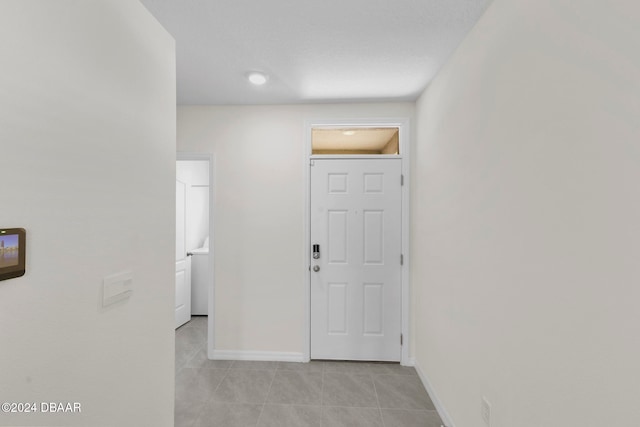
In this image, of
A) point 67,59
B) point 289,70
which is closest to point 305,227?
point 289,70

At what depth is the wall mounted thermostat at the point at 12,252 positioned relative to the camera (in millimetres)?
688

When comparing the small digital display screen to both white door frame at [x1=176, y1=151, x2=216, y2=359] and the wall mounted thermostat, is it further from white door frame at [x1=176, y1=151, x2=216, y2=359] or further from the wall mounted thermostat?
white door frame at [x1=176, y1=151, x2=216, y2=359]

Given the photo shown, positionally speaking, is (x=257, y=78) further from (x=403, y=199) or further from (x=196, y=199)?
(x=196, y=199)

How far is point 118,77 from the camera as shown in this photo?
1.07 m

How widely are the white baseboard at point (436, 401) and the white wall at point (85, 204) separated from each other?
5.84ft

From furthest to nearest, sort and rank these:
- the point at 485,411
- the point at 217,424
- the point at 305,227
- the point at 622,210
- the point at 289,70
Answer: the point at 305,227 < the point at 289,70 < the point at 217,424 < the point at 485,411 < the point at 622,210

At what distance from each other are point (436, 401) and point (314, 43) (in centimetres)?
273

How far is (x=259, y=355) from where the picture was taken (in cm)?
279

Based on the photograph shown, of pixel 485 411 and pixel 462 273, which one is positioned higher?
pixel 462 273

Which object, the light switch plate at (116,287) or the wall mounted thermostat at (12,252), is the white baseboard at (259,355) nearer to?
the light switch plate at (116,287)

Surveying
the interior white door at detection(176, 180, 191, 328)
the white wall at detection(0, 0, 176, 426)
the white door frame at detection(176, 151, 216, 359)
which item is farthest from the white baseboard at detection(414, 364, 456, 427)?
the interior white door at detection(176, 180, 191, 328)

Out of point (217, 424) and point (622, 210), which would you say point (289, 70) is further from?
point (217, 424)

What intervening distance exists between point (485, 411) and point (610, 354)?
2.94ft

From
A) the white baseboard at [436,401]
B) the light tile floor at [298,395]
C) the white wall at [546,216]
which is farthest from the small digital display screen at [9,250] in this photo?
the white baseboard at [436,401]
